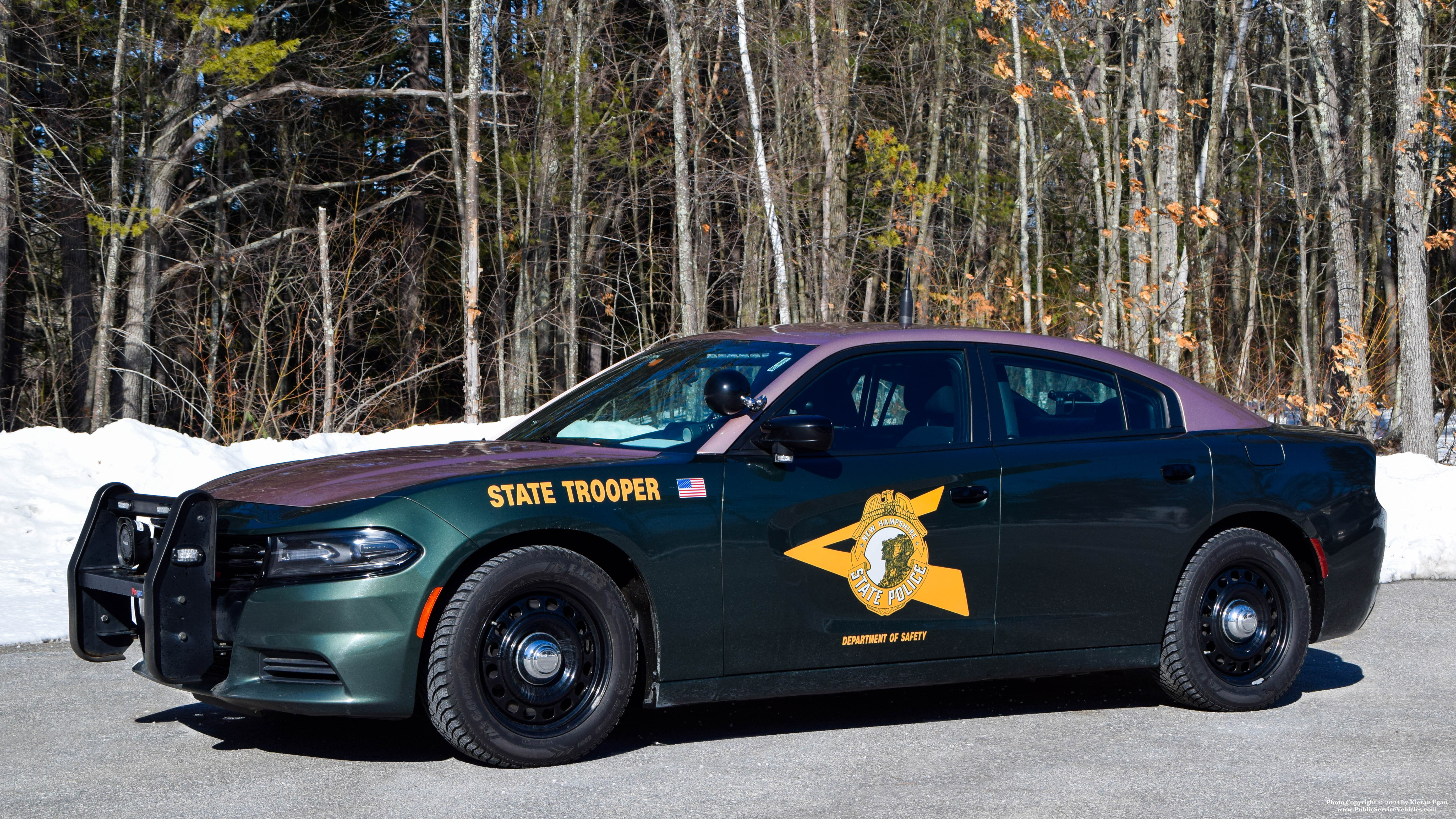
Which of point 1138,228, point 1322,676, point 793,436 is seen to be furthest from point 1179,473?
point 1138,228

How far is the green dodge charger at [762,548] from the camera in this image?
447 centimetres

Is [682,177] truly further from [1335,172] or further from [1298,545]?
[1298,545]

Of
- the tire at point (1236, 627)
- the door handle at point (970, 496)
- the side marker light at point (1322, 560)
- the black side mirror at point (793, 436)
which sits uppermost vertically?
the black side mirror at point (793, 436)

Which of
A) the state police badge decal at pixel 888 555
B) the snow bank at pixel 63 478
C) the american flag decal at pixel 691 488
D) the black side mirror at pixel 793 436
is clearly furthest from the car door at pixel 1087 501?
the snow bank at pixel 63 478

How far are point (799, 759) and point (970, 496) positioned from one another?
1.22 metres

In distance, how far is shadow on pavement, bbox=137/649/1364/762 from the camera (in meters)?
5.07

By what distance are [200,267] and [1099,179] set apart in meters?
15.6

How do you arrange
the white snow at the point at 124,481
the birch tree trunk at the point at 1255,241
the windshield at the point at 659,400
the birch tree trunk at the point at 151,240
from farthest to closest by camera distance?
the birch tree trunk at the point at 1255,241
the birch tree trunk at the point at 151,240
the white snow at the point at 124,481
the windshield at the point at 659,400

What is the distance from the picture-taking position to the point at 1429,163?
2942 centimetres

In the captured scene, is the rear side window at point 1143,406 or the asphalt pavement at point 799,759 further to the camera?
the rear side window at point 1143,406

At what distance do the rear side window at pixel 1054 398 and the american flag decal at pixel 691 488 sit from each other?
1400 millimetres

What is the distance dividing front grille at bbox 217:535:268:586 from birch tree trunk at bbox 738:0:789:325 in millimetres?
13544

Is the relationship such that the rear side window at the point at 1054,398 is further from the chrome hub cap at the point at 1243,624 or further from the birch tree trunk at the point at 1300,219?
the birch tree trunk at the point at 1300,219

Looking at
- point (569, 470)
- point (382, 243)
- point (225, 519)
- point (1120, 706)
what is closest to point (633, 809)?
point (569, 470)
